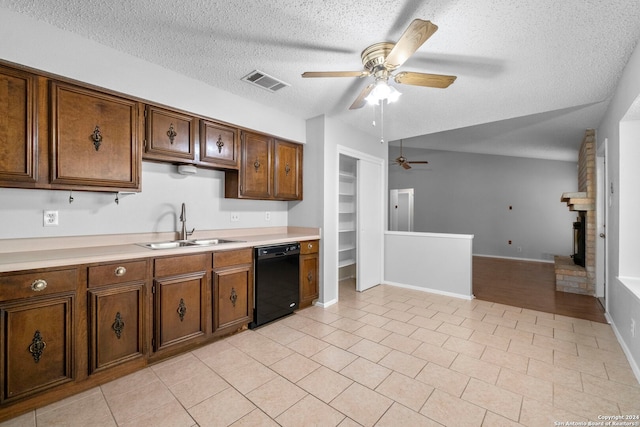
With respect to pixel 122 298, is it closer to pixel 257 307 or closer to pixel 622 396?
pixel 257 307

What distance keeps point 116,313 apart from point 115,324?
0.25ft

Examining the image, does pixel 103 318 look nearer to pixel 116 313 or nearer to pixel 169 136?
pixel 116 313

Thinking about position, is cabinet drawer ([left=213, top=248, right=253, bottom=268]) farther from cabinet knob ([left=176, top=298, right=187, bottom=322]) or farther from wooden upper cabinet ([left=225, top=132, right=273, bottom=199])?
wooden upper cabinet ([left=225, top=132, right=273, bottom=199])

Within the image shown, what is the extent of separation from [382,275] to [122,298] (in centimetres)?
373

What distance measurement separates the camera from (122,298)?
81.1 inches

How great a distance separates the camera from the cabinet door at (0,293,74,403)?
1.62 metres

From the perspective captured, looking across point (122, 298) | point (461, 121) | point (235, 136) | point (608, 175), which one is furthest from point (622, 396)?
point (235, 136)

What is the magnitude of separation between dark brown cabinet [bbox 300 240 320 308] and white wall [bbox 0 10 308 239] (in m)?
0.81

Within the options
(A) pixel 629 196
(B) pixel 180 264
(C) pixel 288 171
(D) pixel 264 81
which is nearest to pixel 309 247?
(C) pixel 288 171

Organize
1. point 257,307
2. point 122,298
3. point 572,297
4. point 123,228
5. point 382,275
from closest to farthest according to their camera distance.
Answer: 1. point 122,298
2. point 123,228
3. point 257,307
4. point 572,297
5. point 382,275

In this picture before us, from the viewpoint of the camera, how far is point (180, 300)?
2373 millimetres

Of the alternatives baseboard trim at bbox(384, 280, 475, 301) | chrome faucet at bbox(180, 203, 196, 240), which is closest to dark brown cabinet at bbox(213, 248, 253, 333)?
chrome faucet at bbox(180, 203, 196, 240)

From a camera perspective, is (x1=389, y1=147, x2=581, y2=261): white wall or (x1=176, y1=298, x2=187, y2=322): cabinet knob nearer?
(x1=176, y1=298, x2=187, y2=322): cabinet knob

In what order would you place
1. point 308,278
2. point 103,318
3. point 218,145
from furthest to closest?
point 308,278 → point 218,145 → point 103,318
